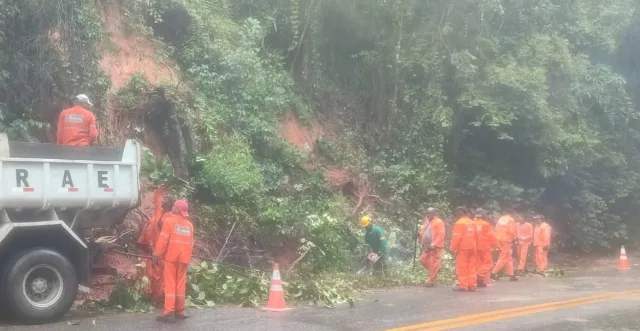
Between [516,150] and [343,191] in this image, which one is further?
[516,150]

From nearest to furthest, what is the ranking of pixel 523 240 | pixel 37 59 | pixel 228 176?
pixel 37 59 < pixel 228 176 < pixel 523 240

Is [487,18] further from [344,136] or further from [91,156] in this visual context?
[91,156]

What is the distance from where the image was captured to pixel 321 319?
9.59 m

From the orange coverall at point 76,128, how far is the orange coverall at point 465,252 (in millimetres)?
7064

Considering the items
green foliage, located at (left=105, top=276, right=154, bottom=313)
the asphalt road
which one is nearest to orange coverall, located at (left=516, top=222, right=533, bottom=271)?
the asphalt road

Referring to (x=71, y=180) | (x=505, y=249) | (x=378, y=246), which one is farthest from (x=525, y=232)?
(x=71, y=180)

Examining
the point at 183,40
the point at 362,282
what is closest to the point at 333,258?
the point at 362,282

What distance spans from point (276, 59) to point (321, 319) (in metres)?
11.9

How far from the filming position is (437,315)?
10.1 m

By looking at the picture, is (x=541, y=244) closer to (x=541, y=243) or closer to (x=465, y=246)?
(x=541, y=243)

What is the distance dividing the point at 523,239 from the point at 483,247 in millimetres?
5107

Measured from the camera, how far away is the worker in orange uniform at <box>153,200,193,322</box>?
8.95m

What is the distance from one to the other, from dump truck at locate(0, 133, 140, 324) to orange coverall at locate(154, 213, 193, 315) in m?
0.71

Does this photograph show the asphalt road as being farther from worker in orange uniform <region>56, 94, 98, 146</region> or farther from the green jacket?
worker in orange uniform <region>56, 94, 98, 146</region>
